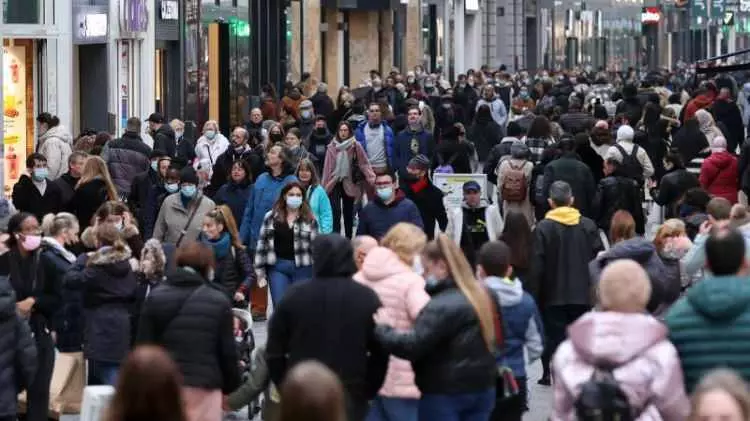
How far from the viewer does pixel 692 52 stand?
115062 mm

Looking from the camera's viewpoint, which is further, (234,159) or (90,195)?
(234,159)

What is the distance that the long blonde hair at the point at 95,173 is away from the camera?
62.5ft

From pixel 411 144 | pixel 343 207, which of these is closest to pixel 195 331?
pixel 343 207

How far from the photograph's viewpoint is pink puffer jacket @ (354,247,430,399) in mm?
11016

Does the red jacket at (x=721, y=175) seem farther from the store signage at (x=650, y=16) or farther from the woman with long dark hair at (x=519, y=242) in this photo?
the store signage at (x=650, y=16)

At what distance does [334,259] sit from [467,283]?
0.63 metres

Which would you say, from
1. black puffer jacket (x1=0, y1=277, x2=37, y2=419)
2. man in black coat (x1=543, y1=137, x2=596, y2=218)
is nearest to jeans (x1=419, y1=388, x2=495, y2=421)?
black puffer jacket (x1=0, y1=277, x2=37, y2=419)

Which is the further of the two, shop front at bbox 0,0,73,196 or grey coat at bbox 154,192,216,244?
shop front at bbox 0,0,73,196

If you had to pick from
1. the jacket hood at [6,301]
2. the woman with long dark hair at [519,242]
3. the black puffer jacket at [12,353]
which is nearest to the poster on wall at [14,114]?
the woman with long dark hair at [519,242]

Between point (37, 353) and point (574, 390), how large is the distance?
15.0 feet

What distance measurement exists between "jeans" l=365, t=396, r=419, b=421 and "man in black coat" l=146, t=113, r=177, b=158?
13950 mm

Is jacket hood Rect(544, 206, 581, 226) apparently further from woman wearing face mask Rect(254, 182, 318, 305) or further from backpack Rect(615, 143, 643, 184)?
backpack Rect(615, 143, 643, 184)

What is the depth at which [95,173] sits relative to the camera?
19125mm

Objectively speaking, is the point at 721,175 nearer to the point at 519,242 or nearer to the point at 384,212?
the point at 384,212
